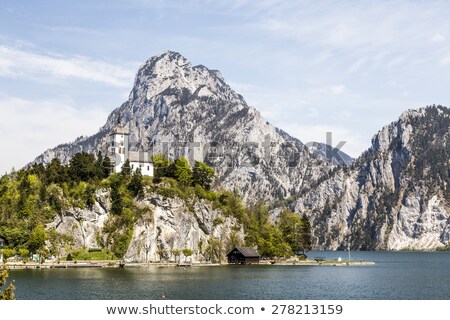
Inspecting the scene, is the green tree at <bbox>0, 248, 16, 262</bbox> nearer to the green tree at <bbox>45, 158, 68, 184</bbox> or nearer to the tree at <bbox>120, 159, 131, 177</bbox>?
the green tree at <bbox>45, 158, 68, 184</bbox>

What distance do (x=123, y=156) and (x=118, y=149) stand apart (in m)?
2.75

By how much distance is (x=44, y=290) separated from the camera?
277 feet

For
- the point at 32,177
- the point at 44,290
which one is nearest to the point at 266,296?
the point at 44,290

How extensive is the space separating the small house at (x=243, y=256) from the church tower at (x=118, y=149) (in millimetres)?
43372

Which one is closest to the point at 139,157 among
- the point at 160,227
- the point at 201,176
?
the point at 201,176

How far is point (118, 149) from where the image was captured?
7156 inches

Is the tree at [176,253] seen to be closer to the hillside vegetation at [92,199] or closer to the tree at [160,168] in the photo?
the hillside vegetation at [92,199]

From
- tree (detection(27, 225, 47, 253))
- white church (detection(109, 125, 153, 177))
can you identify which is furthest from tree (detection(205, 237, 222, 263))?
tree (detection(27, 225, 47, 253))

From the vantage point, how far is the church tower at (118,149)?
179125 mm

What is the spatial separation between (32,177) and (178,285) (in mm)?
85078

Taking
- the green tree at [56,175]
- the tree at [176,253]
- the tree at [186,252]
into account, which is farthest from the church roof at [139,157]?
the tree at [186,252]
